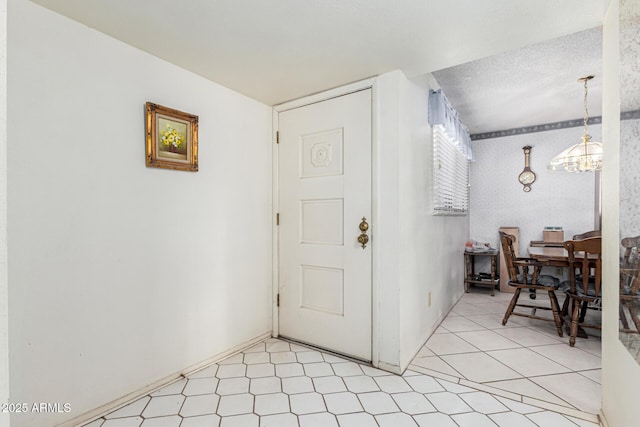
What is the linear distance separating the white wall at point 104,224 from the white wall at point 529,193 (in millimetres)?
3969

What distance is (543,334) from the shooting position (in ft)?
9.03

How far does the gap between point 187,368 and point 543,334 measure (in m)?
2.99

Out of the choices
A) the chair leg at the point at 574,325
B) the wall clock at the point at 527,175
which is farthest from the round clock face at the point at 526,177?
the chair leg at the point at 574,325

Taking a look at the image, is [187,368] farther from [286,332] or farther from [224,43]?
[224,43]

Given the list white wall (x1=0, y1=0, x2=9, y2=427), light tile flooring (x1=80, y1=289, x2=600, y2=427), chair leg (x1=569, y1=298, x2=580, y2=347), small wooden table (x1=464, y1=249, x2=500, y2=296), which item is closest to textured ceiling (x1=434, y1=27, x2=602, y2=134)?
small wooden table (x1=464, y1=249, x2=500, y2=296)

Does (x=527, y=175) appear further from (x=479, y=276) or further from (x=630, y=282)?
(x=630, y=282)

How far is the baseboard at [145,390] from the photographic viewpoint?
1565mm

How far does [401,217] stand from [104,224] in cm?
180

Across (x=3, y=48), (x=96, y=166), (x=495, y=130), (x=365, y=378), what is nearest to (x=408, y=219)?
(x=365, y=378)

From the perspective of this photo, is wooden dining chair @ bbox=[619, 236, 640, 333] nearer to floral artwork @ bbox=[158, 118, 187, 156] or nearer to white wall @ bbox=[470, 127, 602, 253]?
floral artwork @ bbox=[158, 118, 187, 156]

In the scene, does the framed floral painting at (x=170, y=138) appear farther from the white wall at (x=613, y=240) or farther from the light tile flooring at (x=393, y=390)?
the white wall at (x=613, y=240)

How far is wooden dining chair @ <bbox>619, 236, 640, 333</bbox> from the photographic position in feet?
3.28

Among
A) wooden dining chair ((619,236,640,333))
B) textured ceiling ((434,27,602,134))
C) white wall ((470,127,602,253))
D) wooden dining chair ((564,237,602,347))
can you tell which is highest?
textured ceiling ((434,27,602,134))

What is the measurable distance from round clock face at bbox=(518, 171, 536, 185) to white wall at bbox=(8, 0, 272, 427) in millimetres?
4198
